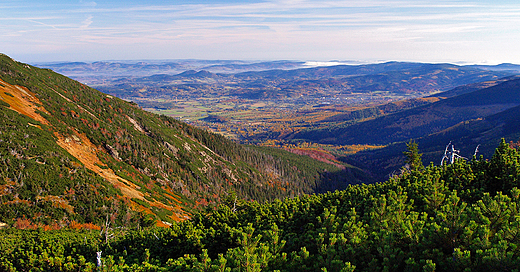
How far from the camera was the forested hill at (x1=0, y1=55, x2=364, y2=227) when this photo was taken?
3416 centimetres

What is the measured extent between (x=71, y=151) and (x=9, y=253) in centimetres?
3629

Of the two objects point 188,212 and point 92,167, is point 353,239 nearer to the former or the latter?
point 188,212

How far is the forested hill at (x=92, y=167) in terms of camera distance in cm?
3416

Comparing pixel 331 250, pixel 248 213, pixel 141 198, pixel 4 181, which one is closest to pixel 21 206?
pixel 4 181

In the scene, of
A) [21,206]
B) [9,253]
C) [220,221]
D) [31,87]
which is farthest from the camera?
[31,87]

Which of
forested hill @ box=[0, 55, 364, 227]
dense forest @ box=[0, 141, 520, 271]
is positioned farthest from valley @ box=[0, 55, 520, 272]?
forested hill @ box=[0, 55, 364, 227]

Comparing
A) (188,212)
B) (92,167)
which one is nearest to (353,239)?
(188,212)

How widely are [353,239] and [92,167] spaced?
4710 cm

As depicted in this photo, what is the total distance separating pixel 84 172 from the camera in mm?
43719

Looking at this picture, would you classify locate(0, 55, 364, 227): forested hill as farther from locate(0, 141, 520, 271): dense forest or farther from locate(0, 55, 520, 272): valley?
locate(0, 141, 520, 271): dense forest

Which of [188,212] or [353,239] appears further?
[188,212]

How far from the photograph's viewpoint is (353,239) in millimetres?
16062

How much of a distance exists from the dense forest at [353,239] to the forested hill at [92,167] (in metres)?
4.97

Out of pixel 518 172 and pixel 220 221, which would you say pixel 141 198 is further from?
pixel 518 172
